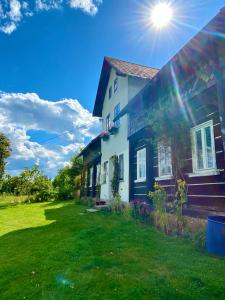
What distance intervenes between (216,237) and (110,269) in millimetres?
1932

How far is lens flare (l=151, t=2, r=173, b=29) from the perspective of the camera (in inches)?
315

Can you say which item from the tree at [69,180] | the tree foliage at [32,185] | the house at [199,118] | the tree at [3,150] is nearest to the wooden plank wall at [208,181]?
the house at [199,118]

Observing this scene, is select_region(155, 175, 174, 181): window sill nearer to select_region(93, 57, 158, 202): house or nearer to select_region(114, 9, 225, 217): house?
select_region(114, 9, 225, 217): house

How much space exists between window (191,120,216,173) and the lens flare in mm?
4866

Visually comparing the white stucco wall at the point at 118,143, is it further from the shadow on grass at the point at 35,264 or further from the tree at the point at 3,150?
the tree at the point at 3,150

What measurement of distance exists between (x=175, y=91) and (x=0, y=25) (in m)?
Answer: 8.21

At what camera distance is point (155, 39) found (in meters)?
10.6

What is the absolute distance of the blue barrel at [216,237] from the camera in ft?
12.4

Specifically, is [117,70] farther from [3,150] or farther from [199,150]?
[3,150]

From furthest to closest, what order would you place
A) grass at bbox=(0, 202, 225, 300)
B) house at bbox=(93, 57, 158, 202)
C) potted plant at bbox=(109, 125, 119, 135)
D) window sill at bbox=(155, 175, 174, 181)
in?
potted plant at bbox=(109, 125, 119, 135) < house at bbox=(93, 57, 158, 202) < window sill at bbox=(155, 175, 174, 181) < grass at bbox=(0, 202, 225, 300)

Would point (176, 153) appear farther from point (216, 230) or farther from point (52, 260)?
point (52, 260)

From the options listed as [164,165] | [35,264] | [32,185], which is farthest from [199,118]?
[32,185]

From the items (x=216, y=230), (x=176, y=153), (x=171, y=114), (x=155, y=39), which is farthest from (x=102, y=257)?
(x=155, y=39)

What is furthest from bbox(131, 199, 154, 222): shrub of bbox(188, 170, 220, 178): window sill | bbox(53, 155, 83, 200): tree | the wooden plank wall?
Result: bbox(53, 155, 83, 200): tree
